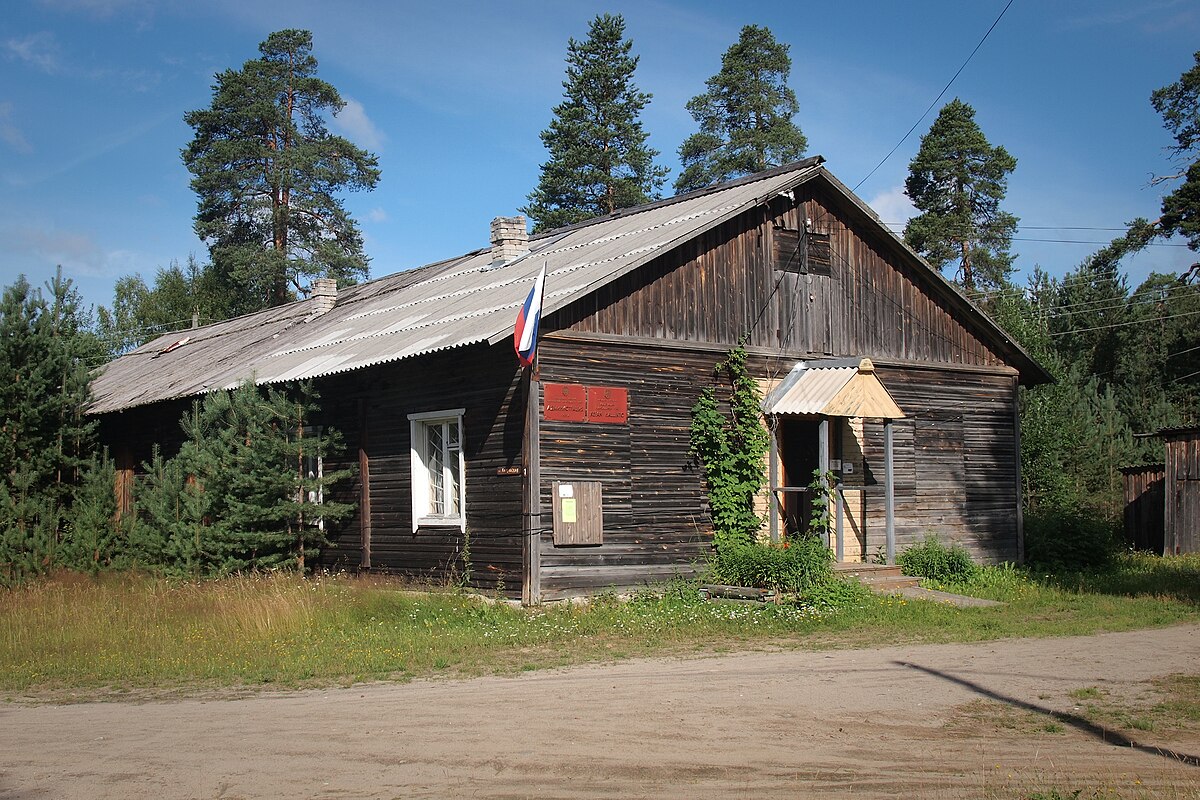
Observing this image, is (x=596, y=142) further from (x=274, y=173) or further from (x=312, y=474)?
(x=312, y=474)

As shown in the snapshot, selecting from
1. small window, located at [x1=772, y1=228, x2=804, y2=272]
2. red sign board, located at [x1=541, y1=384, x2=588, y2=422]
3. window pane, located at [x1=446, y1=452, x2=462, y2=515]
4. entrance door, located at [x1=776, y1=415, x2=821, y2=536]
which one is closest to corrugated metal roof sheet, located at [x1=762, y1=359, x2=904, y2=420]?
entrance door, located at [x1=776, y1=415, x2=821, y2=536]

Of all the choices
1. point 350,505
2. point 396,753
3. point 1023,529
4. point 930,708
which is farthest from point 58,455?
point 1023,529

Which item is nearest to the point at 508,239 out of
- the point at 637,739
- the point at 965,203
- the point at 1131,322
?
the point at 637,739

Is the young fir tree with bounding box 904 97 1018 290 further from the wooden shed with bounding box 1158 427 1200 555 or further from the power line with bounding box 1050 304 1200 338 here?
the wooden shed with bounding box 1158 427 1200 555

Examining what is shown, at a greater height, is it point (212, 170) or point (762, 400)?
point (212, 170)

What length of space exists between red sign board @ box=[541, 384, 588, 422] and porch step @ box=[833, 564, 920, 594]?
450 centimetres

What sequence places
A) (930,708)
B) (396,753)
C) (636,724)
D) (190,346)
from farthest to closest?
(190,346) < (930,708) < (636,724) < (396,753)

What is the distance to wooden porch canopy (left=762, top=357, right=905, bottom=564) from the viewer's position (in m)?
17.0

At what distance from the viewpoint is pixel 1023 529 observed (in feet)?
70.4

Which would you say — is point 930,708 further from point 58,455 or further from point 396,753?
point 58,455

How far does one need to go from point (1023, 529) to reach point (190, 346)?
69.3 ft

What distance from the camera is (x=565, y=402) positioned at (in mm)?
15789

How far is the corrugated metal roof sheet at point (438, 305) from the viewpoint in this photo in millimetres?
16672

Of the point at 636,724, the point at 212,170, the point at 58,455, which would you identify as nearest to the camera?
the point at 636,724
